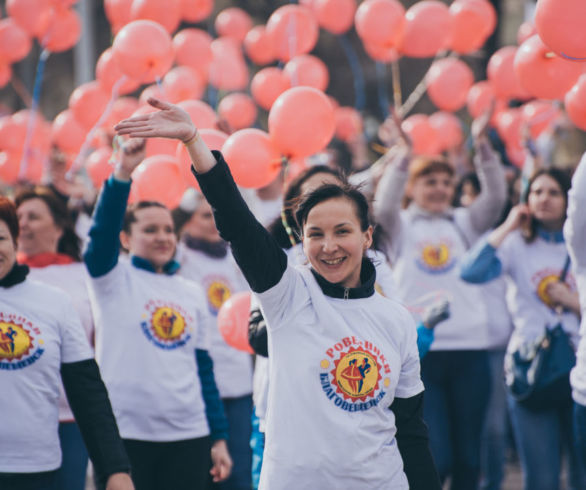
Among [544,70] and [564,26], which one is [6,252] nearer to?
[564,26]

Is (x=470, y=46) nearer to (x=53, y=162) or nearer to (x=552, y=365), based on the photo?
(x=552, y=365)

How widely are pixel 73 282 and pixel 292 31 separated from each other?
2613mm

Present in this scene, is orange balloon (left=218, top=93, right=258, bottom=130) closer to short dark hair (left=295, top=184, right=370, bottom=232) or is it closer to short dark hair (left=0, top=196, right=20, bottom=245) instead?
short dark hair (left=0, top=196, right=20, bottom=245)

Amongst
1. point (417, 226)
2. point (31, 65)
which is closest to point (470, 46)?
point (417, 226)

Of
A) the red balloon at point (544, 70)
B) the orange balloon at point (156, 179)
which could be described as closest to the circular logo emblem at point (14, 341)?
the orange balloon at point (156, 179)

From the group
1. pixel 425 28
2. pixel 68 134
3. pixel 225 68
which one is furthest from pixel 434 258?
pixel 225 68

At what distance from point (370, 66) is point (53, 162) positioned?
29.7 ft

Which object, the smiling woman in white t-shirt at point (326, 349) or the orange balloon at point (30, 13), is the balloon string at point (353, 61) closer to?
the orange balloon at point (30, 13)

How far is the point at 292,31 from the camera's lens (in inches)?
217

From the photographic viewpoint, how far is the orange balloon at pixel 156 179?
3930 mm

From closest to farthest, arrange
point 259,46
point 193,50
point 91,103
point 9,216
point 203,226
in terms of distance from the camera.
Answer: point 9,216 < point 203,226 < point 91,103 < point 193,50 < point 259,46

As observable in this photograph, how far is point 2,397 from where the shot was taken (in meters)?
2.59

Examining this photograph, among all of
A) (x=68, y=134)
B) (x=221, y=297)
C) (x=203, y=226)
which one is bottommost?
(x=221, y=297)

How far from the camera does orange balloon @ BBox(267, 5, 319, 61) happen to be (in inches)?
218
